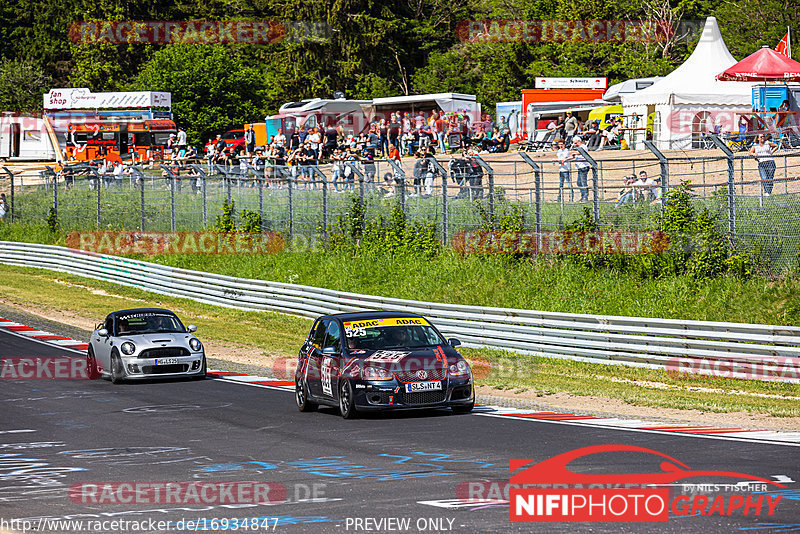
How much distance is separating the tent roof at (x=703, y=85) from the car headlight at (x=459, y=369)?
27.0m

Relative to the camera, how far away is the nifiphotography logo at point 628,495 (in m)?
8.30

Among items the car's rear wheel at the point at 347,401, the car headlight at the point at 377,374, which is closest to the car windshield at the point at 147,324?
the car's rear wheel at the point at 347,401

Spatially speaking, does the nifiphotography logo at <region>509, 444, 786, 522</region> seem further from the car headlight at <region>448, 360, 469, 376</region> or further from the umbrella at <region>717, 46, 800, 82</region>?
the umbrella at <region>717, 46, 800, 82</region>

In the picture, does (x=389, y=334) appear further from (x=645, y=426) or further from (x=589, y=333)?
(x=589, y=333)

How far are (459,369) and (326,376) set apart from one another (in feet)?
6.14

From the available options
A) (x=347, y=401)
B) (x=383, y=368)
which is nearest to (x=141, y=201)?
(x=347, y=401)

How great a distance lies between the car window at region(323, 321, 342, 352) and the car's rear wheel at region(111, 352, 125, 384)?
573 cm

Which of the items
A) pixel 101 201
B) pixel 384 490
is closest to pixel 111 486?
pixel 384 490

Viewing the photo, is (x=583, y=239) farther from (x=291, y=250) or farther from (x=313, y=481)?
(x=313, y=481)

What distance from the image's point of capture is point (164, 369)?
19.7m

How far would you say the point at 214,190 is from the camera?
36.4 meters

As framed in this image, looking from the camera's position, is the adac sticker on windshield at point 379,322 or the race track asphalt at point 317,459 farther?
the adac sticker on windshield at point 379,322

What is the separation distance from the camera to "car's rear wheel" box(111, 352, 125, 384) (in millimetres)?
19672

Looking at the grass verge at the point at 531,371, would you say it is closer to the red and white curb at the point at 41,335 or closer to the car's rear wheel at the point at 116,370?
the red and white curb at the point at 41,335
